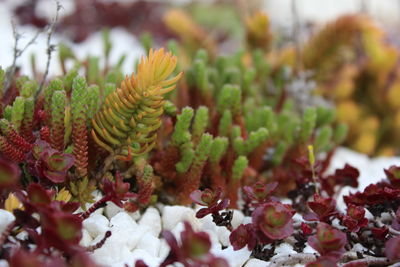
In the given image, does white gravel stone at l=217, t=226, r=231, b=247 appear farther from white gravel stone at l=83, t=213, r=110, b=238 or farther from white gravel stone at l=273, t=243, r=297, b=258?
white gravel stone at l=83, t=213, r=110, b=238

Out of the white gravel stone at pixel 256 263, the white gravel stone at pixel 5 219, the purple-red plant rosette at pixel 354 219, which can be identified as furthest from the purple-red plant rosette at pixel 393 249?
the white gravel stone at pixel 5 219

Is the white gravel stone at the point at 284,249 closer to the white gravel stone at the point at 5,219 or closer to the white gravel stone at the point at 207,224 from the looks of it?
the white gravel stone at the point at 207,224

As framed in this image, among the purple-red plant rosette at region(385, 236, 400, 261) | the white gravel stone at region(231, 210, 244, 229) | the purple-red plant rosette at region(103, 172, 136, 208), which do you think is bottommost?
the white gravel stone at region(231, 210, 244, 229)

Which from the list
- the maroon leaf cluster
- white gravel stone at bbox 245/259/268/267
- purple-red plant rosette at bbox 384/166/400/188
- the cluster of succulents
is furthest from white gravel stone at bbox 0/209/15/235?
purple-red plant rosette at bbox 384/166/400/188

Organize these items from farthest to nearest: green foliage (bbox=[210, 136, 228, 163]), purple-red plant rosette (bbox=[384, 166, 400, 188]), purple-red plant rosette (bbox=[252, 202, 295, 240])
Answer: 1. green foliage (bbox=[210, 136, 228, 163])
2. purple-red plant rosette (bbox=[384, 166, 400, 188])
3. purple-red plant rosette (bbox=[252, 202, 295, 240])

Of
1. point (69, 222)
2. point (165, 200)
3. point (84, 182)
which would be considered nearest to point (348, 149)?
point (165, 200)

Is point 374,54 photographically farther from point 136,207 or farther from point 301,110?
point 136,207
